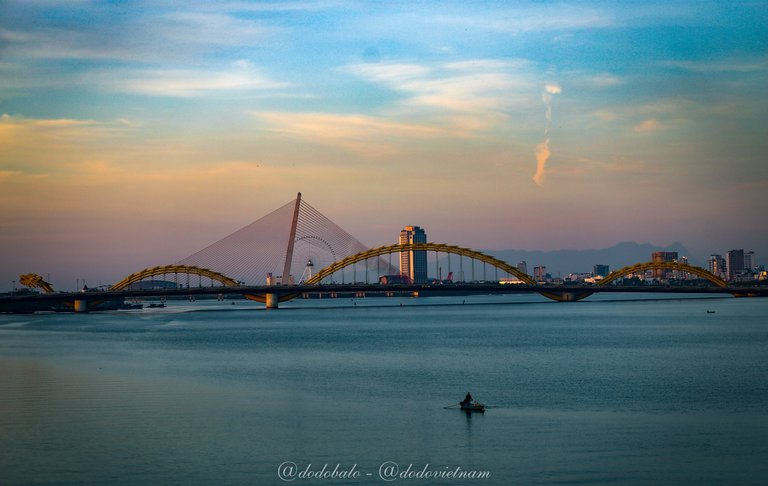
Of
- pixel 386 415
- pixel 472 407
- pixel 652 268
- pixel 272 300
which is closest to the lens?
pixel 386 415

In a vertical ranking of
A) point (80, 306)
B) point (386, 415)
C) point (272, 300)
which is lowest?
point (386, 415)

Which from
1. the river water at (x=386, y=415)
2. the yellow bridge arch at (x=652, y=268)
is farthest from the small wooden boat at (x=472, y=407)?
the yellow bridge arch at (x=652, y=268)

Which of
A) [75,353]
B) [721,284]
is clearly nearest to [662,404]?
[75,353]

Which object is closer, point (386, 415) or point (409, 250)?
point (386, 415)

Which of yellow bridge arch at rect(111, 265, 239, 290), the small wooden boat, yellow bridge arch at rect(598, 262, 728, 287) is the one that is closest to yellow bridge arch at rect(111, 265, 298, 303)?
yellow bridge arch at rect(111, 265, 239, 290)

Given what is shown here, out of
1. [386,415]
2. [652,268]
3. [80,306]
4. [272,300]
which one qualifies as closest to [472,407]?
[386,415]

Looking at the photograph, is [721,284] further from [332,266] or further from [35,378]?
[35,378]

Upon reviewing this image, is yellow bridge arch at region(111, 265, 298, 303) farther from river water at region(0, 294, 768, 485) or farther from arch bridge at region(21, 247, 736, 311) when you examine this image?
river water at region(0, 294, 768, 485)

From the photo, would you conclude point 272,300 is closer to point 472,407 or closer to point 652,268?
point 652,268

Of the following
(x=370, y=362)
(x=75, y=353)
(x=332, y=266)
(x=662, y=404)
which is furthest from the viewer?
(x=332, y=266)
